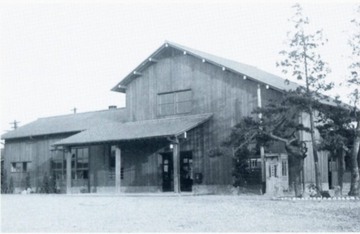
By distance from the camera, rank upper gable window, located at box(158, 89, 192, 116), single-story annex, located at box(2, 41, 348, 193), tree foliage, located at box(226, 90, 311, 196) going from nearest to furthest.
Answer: tree foliage, located at box(226, 90, 311, 196), single-story annex, located at box(2, 41, 348, 193), upper gable window, located at box(158, 89, 192, 116)

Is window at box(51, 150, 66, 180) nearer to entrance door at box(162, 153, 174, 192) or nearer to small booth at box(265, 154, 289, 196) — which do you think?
entrance door at box(162, 153, 174, 192)

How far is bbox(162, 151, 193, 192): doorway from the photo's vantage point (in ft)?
88.9

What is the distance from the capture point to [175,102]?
27.7 metres

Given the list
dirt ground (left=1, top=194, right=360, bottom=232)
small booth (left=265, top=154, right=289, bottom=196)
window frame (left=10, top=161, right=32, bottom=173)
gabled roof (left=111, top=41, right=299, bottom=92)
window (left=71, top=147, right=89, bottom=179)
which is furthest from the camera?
window frame (left=10, top=161, right=32, bottom=173)

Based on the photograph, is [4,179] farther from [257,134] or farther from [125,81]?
[257,134]

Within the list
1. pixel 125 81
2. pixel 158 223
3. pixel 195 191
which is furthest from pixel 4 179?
pixel 158 223

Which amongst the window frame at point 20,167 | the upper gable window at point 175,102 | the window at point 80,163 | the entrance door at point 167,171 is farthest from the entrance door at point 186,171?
the window frame at point 20,167

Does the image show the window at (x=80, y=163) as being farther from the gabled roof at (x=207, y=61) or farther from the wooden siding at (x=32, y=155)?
the gabled roof at (x=207, y=61)

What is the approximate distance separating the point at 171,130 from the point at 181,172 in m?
3.92

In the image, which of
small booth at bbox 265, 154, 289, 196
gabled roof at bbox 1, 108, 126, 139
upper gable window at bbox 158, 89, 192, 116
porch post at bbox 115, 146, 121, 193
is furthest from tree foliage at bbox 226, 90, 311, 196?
gabled roof at bbox 1, 108, 126, 139

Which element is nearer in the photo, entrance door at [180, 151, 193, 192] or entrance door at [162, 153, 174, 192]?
entrance door at [180, 151, 193, 192]

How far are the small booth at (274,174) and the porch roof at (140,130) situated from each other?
163 inches

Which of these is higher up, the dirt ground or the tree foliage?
the tree foliage

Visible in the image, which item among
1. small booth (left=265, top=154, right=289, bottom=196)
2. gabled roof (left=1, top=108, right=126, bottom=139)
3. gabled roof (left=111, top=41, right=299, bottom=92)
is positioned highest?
gabled roof (left=111, top=41, right=299, bottom=92)
